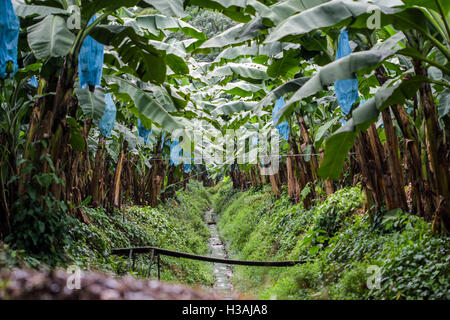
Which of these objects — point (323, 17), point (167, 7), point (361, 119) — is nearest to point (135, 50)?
point (167, 7)

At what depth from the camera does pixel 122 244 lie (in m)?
7.10

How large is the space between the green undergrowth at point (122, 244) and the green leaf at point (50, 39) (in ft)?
5.19

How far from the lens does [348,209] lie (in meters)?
6.13

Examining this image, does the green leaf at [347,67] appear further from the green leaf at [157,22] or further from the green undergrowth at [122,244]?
the green leaf at [157,22]

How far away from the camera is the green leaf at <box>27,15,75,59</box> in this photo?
3.44m

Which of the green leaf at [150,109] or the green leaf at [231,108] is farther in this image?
the green leaf at [231,108]

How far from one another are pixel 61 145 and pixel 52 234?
0.85 m

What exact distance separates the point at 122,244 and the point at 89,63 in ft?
13.4

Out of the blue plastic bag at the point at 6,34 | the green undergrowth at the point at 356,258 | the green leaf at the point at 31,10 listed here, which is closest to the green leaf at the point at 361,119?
the green undergrowth at the point at 356,258

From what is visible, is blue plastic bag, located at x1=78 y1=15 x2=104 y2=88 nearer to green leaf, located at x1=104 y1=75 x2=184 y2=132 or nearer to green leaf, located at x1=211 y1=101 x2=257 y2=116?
green leaf, located at x1=104 y1=75 x2=184 y2=132

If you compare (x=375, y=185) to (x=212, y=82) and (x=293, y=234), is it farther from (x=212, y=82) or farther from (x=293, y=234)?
(x=212, y=82)

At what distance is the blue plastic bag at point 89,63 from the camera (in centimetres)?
377

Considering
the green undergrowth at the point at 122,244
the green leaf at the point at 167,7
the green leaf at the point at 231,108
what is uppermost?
the green leaf at the point at 231,108

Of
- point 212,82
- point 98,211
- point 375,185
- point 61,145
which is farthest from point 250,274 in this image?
point 212,82
